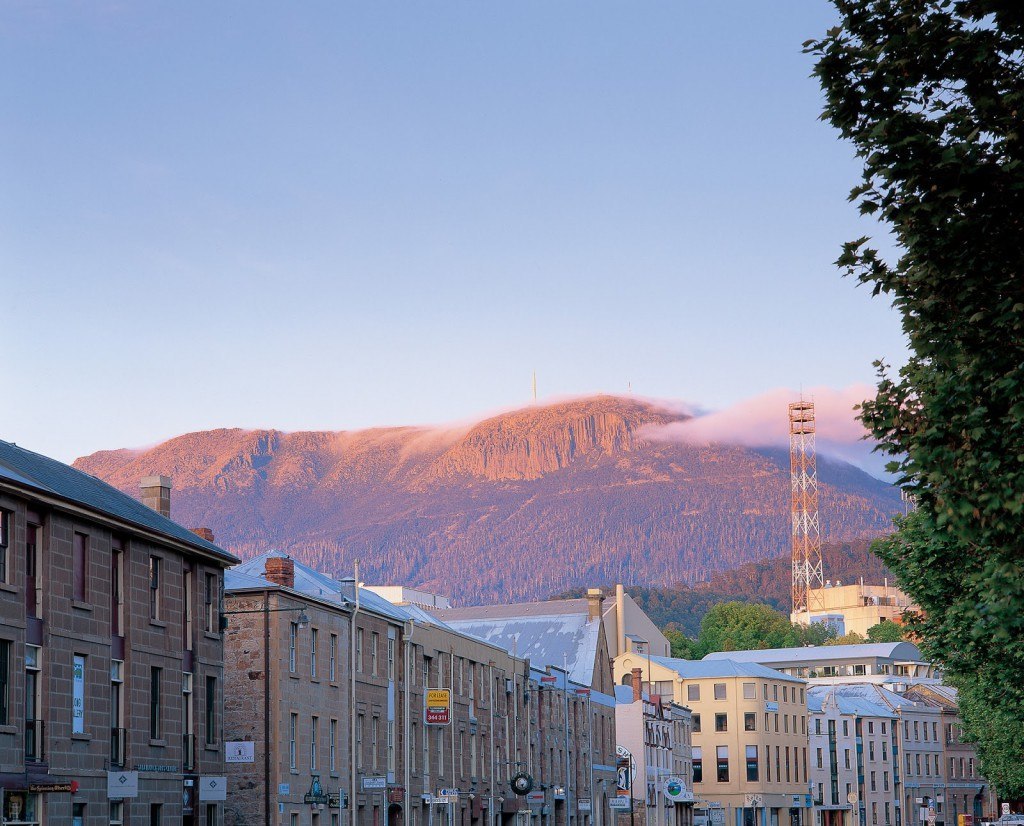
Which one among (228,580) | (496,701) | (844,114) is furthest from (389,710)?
(844,114)

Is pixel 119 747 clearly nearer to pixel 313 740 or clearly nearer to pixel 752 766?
pixel 313 740

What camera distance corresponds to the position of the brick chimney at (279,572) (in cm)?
6331

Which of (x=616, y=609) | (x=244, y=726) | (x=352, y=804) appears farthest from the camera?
(x=616, y=609)

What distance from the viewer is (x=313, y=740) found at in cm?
6116

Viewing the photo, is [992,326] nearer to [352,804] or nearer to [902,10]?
[902,10]

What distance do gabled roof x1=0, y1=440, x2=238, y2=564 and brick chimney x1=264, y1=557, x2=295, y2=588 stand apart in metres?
7.58

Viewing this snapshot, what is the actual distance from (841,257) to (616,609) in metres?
155

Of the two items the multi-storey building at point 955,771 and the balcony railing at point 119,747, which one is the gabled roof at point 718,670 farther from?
the balcony railing at point 119,747

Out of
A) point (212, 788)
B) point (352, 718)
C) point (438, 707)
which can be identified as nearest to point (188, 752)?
point (212, 788)

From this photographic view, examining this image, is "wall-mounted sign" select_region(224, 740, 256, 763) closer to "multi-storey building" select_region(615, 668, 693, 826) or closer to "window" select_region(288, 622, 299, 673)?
"window" select_region(288, 622, 299, 673)

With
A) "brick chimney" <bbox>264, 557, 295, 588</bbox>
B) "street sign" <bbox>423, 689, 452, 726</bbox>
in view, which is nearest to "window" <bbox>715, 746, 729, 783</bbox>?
"street sign" <bbox>423, 689, 452, 726</bbox>

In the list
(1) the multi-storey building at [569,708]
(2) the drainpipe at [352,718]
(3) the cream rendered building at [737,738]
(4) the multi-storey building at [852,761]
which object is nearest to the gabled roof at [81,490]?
(2) the drainpipe at [352,718]

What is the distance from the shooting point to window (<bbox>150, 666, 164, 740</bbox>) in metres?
49.2

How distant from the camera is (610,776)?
358 ft
